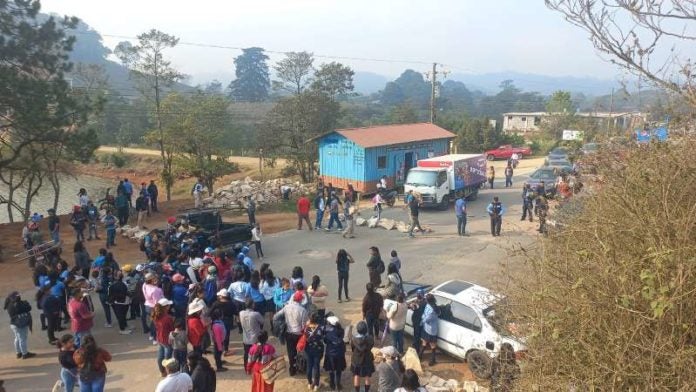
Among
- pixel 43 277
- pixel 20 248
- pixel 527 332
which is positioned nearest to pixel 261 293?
pixel 43 277

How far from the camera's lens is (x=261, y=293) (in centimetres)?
1009

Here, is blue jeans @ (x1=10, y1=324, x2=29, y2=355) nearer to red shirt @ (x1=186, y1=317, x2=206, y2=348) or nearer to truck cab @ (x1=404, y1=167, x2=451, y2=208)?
red shirt @ (x1=186, y1=317, x2=206, y2=348)

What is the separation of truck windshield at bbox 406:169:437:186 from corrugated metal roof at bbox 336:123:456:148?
11.0 feet

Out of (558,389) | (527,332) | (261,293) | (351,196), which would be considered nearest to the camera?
(558,389)

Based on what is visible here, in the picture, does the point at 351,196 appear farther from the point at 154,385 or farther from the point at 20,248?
the point at 154,385

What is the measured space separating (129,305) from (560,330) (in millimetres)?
8555

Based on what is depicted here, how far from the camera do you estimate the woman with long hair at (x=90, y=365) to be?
7.04 meters

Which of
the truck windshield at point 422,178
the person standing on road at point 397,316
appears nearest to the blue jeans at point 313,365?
the person standing on road at point 397,316

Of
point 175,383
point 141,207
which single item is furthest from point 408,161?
point 175,383

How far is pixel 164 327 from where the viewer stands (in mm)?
8398

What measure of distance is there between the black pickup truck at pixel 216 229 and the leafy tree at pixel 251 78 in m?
97.4

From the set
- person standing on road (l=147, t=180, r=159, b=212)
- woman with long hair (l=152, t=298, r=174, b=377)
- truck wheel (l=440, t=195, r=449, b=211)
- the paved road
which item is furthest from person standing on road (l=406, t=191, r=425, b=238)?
woman with long hair (l=152, t=298, r=174, b=377)

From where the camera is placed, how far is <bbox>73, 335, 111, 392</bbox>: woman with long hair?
23.1 feet

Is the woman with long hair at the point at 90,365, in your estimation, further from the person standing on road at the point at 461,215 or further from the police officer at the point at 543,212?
the person standing on road at the point at 461,215
